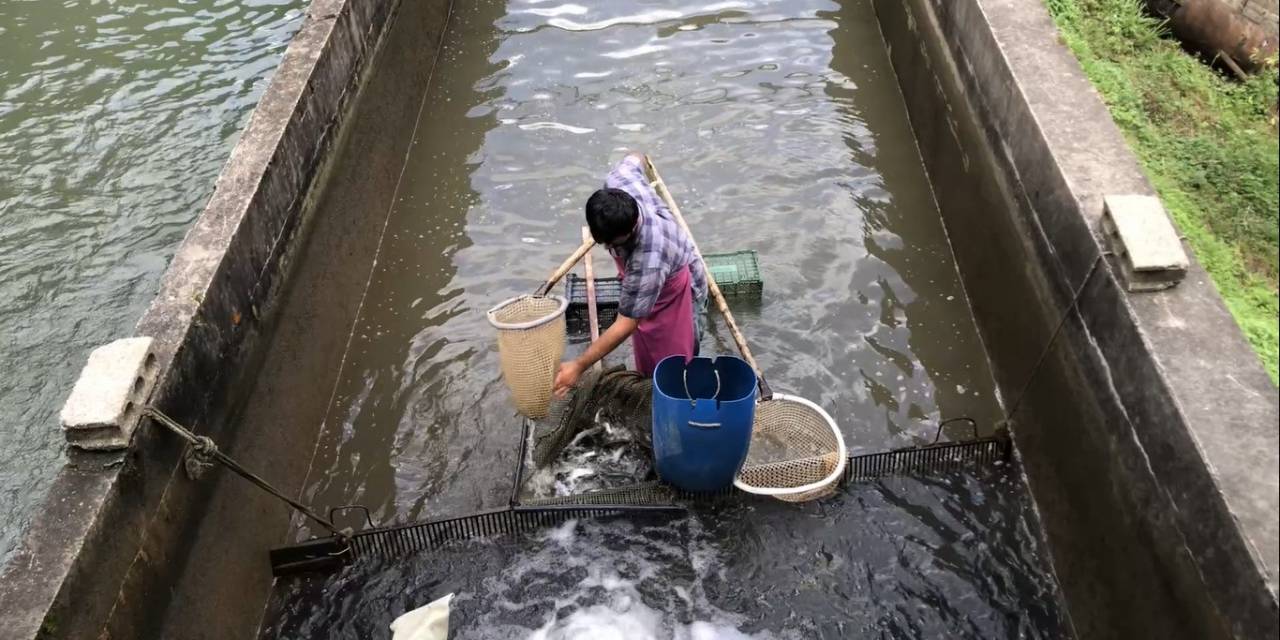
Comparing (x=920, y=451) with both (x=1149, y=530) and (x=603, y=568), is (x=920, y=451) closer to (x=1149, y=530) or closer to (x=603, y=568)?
(x=1149, y=530)

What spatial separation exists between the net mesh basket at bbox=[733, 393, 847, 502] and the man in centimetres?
60

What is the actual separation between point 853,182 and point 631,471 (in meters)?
3.36

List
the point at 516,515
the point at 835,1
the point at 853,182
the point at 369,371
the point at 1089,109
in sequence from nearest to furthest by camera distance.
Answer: the point at 516,515 < the point at 1089,109 < the point at 369,371 < the point at 853,182 < the point at 835,1

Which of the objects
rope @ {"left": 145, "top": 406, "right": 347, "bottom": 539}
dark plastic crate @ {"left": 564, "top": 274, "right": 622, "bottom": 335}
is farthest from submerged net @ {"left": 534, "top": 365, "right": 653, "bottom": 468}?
rope @ {"left": 145, "top": 406, "right": 347, "bottom": 539}

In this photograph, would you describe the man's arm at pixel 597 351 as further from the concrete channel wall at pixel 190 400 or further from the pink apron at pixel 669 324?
the concrete channel wall at pixel 190 400

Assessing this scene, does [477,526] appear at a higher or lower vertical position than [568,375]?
lower

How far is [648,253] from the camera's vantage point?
432 cm

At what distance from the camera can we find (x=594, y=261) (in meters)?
6.62

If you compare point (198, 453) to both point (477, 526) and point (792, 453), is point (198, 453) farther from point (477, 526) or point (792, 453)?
point (792, 453)

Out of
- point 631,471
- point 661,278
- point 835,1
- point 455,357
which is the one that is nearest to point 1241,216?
point 661,278

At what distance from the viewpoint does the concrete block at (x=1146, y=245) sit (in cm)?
397

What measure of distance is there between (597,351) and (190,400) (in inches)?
77.8

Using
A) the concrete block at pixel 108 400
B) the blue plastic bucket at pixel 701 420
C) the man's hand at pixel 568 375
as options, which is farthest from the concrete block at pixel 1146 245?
the concrete block at pixel 108 400

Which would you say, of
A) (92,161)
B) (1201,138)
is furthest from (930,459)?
(92,161)
